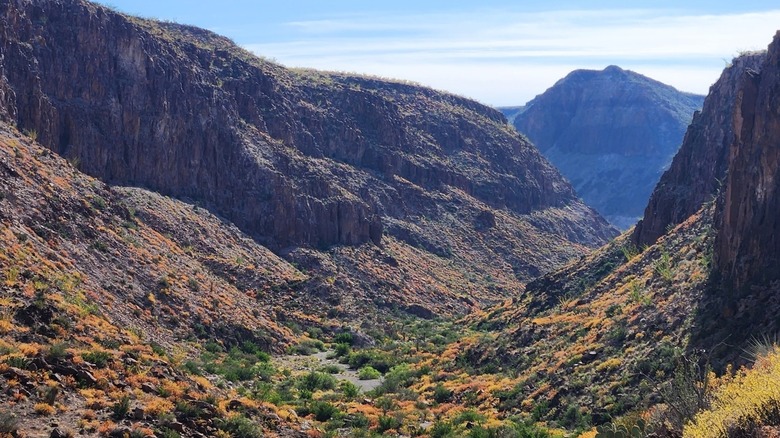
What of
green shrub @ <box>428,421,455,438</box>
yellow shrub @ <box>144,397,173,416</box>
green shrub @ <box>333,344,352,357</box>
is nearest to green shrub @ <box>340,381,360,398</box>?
green shrub @ <box>428,421,455,438</box>

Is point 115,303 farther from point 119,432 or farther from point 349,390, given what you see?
point 119,432

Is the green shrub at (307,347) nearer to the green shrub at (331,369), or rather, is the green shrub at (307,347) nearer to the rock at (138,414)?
the green shrub at (331,369)

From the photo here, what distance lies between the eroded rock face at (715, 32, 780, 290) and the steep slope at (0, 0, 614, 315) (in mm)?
38348

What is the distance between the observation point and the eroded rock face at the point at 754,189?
31656 millimetres

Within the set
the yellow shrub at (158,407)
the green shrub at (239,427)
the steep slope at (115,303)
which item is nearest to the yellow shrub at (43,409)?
the steep slope at (115,303)

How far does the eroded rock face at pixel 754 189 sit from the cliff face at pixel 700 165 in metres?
17.9

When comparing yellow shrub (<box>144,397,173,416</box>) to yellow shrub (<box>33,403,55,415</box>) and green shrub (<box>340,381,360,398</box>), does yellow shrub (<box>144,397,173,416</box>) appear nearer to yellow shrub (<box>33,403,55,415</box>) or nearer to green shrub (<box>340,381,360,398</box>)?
yellow shrub (<box>33,403,55,415</box>)

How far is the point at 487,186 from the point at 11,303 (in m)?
87.9

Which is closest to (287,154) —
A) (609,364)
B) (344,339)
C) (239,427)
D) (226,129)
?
(226,129)

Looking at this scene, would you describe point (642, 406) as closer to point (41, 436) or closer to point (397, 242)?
point (41, 436)

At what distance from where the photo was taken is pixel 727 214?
34.7m

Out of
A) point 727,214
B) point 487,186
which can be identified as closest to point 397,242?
point 487,186

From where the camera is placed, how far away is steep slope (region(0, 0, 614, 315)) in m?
65.6

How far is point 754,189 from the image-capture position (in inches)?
1305
